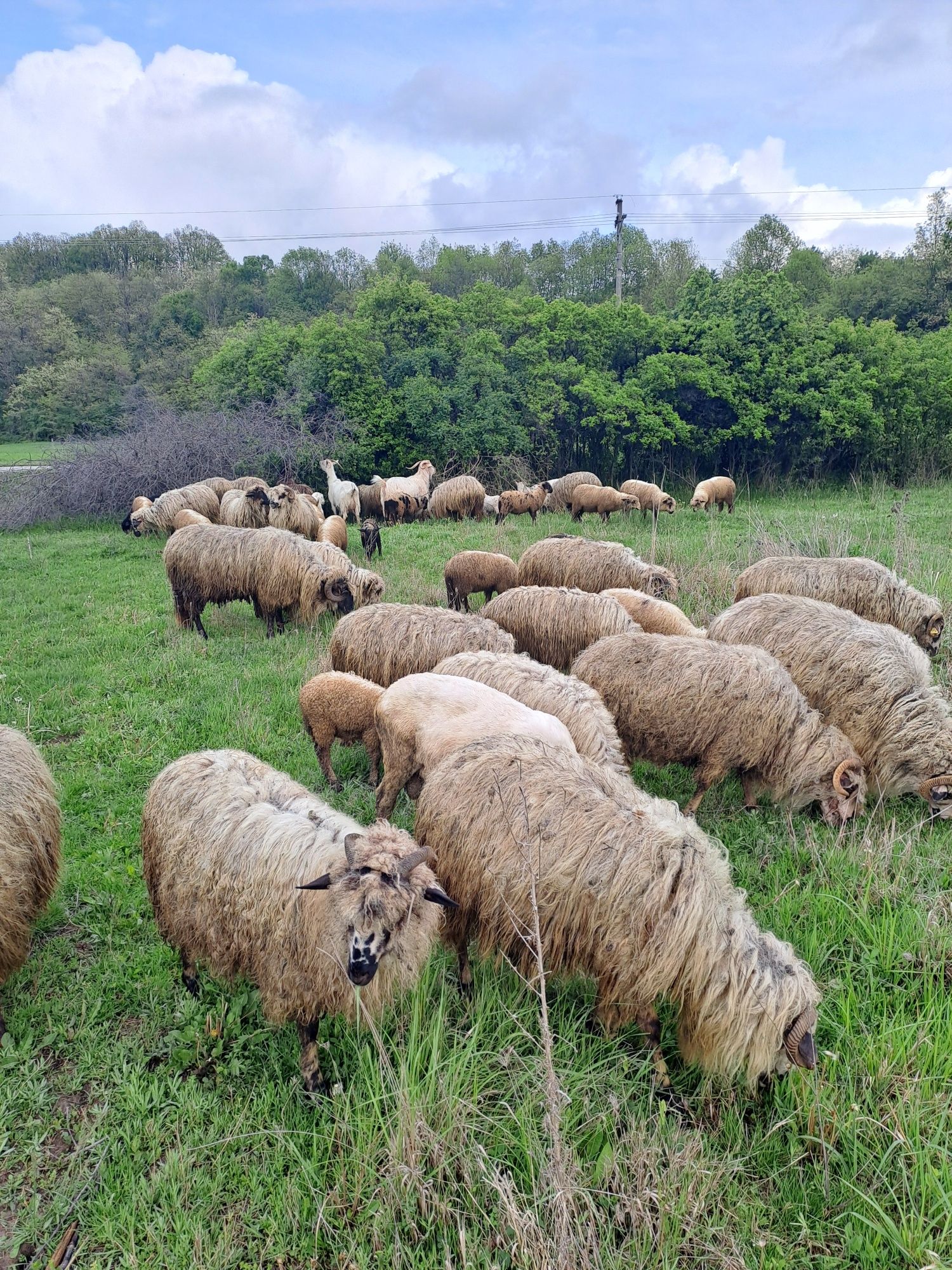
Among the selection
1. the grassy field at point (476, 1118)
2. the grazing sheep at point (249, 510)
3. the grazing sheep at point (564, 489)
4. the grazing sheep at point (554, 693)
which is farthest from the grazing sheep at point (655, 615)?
the grazing sheep at point (564, 489)

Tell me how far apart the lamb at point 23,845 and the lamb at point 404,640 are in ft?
8.97

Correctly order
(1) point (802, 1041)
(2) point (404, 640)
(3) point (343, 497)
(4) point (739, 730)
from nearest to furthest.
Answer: (1) point (802, 1041)
(4) point (739, 730)
(2) point (404, 640)
(3) point (343, 497)

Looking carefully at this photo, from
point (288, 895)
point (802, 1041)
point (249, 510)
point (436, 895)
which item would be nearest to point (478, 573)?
point (249, 510)

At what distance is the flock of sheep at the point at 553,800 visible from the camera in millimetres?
2771

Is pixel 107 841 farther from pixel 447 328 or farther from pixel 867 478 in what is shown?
pixel 867 478

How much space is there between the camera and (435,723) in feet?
14.1

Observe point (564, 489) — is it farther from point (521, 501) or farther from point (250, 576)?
point (250, 576)

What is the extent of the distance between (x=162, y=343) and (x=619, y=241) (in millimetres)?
22029

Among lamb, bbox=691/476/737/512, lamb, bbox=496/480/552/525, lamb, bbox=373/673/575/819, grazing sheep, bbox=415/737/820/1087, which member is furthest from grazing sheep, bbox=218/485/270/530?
lamb, bbox=691/476/737/512

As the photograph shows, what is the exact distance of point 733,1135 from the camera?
8.67ft

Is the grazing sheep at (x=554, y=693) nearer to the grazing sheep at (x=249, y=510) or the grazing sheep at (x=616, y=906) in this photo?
the grazing sheep at (x=616, y=906)

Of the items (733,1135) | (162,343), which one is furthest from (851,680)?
(162,343)

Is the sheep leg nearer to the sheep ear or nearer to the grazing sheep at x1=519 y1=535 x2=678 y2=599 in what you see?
the sheep ear

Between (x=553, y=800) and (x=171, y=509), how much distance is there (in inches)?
531
